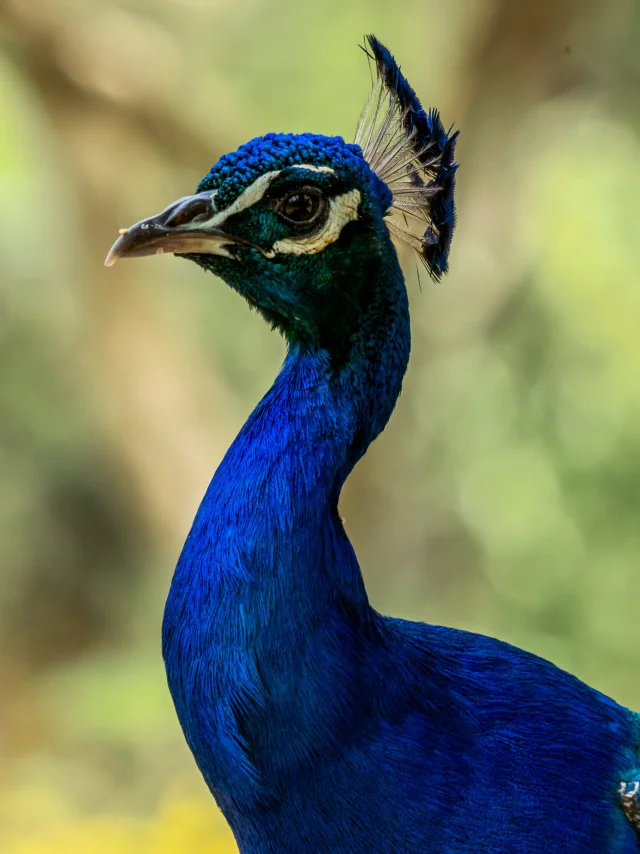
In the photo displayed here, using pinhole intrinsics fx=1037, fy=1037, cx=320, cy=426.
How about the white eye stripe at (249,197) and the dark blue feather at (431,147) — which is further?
the dark blue feather at (431,147)

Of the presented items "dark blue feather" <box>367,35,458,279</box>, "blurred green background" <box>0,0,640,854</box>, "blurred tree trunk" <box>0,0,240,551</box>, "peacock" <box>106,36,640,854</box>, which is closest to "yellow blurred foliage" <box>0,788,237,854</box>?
"blurred green background" <box>0,0,640,854</box>

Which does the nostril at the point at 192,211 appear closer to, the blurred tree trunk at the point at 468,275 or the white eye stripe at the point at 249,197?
the white eye stripe at the point at 249,197

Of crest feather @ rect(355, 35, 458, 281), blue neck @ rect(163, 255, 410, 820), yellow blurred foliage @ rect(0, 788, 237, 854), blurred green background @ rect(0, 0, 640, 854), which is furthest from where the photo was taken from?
blurred green background @ rect(0, 0, 640, 854)

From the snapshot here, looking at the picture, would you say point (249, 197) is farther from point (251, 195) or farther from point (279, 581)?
point (279, 581)

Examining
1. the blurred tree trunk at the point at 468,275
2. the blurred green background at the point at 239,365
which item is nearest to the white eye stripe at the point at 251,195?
the blurred tree trunk at the point at 468,275

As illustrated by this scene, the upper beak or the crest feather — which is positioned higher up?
the crest feather

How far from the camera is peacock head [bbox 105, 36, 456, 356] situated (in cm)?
131

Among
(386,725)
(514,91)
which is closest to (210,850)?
(386,725)

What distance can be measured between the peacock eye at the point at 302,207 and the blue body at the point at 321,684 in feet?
0.42

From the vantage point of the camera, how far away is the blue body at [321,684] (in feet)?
4.23

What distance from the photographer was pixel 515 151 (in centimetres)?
381

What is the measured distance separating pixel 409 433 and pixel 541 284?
779mm

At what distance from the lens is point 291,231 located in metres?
1.33

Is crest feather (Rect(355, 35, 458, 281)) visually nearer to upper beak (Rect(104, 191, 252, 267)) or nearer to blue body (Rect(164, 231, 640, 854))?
blue body (Rect(164, 231, 640, 854))
